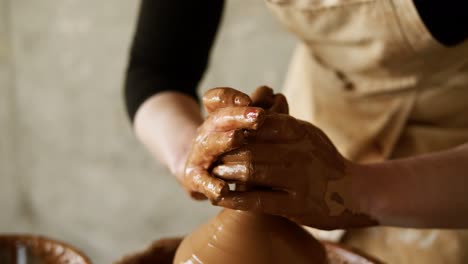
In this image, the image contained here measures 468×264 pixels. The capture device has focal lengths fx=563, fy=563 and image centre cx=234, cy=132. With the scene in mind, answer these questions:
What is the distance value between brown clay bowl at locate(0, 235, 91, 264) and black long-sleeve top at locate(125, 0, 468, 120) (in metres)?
0.43

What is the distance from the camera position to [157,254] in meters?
0.96

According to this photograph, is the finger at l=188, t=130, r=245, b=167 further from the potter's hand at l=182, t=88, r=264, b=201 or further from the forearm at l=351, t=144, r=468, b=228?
the forearm at l=351, t=144, r=468, b=228

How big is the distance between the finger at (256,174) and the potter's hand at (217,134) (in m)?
0.02

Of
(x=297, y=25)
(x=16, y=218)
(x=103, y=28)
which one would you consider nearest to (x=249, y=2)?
(x=103, y=28)

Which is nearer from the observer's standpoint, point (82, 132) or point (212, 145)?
point (212, 145)

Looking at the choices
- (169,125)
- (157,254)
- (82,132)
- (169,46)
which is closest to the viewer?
(157,254)

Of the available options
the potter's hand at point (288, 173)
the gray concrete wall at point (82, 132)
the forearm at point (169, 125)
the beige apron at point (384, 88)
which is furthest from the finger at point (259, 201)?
the gray concrete wall at point (82, 132)

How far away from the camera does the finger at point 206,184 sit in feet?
2.33

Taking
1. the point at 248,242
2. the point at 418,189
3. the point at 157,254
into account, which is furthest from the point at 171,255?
the point at 418,189

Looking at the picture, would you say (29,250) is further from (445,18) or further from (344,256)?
(445,18)

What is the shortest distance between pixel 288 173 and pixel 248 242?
0.13m

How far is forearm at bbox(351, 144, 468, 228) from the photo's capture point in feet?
2.86

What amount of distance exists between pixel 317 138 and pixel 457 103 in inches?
21.2

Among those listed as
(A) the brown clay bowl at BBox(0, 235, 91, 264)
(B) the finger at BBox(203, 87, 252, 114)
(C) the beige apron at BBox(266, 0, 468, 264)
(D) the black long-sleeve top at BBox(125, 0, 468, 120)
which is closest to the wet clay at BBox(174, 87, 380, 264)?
(B) the finger at BBox(203, 87, 252, 114)
